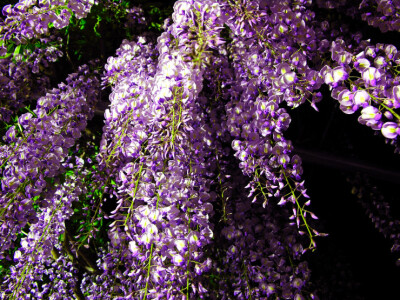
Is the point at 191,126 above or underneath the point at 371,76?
underneath

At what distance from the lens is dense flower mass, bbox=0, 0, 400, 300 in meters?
0.88

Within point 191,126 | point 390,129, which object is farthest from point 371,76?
point 191,126

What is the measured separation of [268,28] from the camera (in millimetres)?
946

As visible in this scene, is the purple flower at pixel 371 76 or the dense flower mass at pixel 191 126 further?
the dense flower mass at pixel 191 126

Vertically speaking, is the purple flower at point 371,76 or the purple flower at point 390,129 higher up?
the purple flower at point 371,76

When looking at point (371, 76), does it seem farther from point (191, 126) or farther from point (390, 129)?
point (191, 126)

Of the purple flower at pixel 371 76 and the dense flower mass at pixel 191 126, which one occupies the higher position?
the purple flower at pixel 371 76

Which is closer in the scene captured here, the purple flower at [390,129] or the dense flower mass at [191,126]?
the purple flower at [390,129]

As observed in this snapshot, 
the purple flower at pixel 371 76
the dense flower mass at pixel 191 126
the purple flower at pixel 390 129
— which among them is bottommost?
the dense flower mass at pixel 191 126

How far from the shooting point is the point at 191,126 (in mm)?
1021

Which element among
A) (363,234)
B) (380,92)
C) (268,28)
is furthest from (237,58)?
(363,234)

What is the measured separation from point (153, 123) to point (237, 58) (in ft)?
1.26

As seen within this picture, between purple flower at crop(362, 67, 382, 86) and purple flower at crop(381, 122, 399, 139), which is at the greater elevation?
purple flower at crop(362, 67, 382, 86)

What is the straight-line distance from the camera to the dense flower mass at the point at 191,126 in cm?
88
